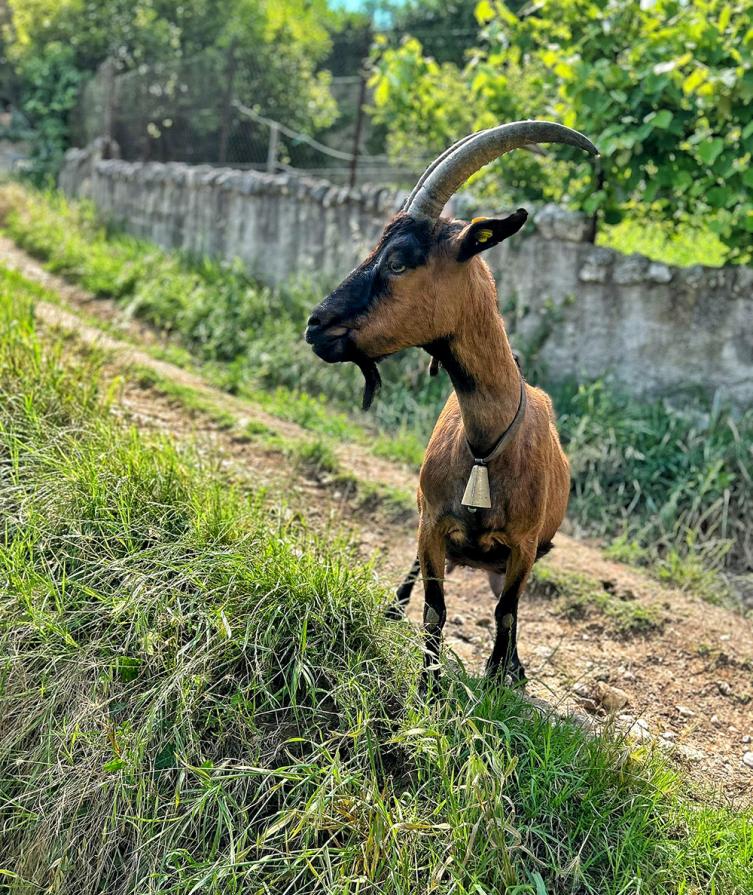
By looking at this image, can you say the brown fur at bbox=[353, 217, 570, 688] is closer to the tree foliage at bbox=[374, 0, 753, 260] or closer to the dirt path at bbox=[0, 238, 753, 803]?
the dirt path at bbox=[0, 238, 753, 803]

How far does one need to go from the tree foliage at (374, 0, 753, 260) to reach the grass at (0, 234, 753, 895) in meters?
4.02

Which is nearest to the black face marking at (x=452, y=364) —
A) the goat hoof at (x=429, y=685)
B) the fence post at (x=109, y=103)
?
the goat hoof at (x=429, y=685)

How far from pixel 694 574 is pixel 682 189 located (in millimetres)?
2752

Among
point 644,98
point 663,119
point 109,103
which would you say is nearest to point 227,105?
point 109,103

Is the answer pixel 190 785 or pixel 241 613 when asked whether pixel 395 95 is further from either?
pixel 190 785

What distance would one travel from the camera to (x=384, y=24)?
A: 66.5 ft

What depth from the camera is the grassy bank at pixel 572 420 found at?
587cm

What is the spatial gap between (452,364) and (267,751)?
1.50 meters

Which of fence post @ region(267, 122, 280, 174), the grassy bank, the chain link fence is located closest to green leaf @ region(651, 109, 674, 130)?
the grassy bank

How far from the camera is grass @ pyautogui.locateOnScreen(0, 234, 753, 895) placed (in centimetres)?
293

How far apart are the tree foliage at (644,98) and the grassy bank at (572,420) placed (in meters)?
1.43

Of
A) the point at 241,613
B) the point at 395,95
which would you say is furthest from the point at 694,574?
the point at 395,95

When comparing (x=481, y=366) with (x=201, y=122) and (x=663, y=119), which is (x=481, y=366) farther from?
(x=201, y=122)

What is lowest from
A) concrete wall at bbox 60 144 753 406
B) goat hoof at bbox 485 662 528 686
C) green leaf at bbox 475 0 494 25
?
goat hoof at bbox 485 662 528 686
